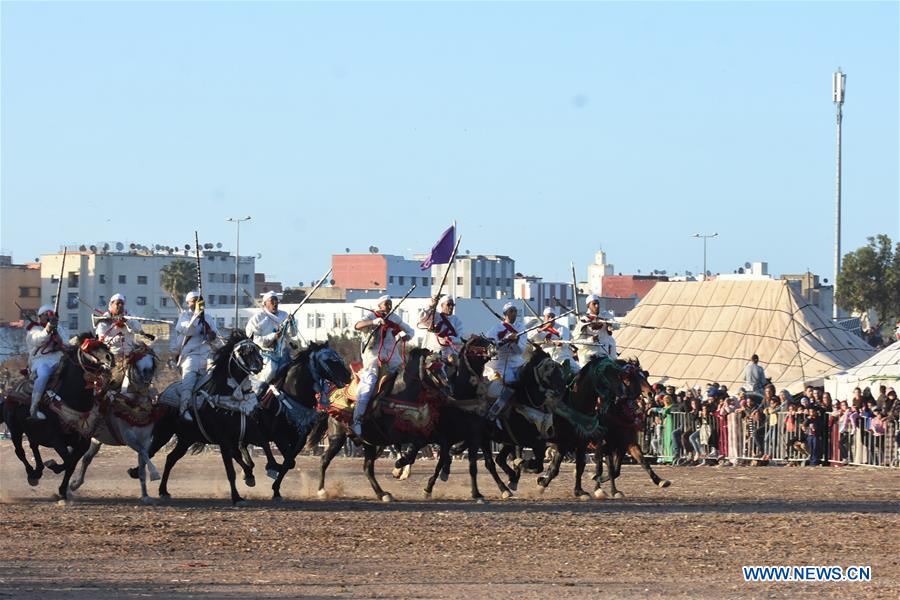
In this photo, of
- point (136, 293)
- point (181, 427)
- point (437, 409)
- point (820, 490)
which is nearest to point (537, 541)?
point (437, 409)

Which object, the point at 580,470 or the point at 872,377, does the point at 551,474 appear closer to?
the point at 580,470

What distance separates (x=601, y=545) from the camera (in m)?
17.8

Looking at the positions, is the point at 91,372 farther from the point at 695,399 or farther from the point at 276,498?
the point at 695,399

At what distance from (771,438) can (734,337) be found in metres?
15.3

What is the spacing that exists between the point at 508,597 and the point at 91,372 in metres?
10.7

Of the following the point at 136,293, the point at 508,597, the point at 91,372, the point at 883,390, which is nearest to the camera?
the point at 508,597

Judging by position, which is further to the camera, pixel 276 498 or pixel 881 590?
pixel 276 498

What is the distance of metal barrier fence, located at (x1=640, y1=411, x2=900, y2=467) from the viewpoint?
109ft

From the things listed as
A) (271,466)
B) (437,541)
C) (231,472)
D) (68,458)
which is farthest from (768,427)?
(437,541)

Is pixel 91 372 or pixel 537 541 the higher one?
pixel 91 372

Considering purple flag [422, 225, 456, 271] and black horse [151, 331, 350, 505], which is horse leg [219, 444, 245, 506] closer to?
black horse [151, 331, 350, 505]

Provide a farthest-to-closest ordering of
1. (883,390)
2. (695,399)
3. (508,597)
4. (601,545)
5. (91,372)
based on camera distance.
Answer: (695,399), (883,390), (91,372), (601,545), (508,597)

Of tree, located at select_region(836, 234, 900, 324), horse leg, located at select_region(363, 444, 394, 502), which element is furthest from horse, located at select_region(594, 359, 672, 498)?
tree, located at select_region(836, 234, 900, 324)

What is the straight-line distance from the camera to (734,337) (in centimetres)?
5028
